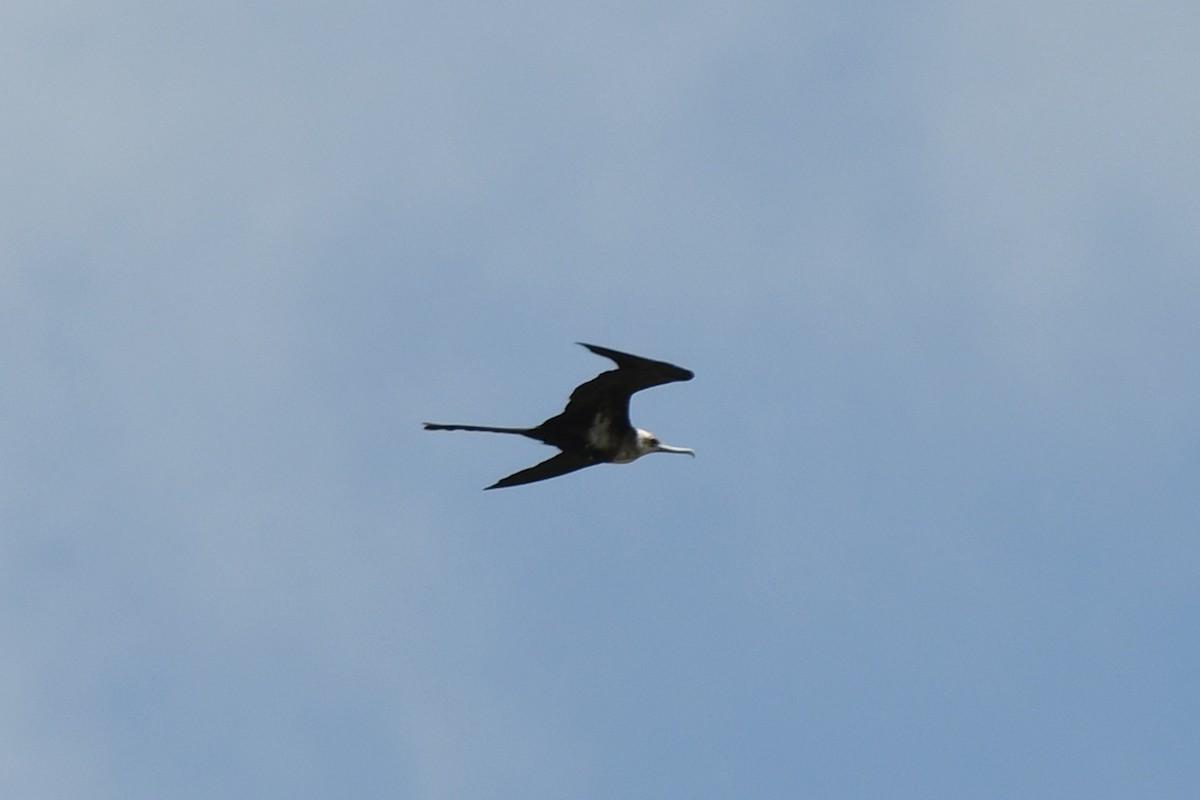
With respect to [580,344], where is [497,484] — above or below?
below

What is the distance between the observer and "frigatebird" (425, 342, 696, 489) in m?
21.4

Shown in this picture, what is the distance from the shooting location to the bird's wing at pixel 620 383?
21.2 metres

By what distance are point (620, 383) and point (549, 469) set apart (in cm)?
184

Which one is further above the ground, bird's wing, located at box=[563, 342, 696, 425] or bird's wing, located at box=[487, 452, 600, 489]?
bird's wing, located at box=[563, 342, 696, 425]

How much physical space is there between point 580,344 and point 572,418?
2409 millimetres

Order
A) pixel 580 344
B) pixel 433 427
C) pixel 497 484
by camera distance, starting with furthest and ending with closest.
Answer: pixel 497 484
pixel 433 427
pixel 580 344

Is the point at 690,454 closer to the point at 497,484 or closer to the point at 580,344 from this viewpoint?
the point at 497,484

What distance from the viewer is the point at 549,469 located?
23.2 m

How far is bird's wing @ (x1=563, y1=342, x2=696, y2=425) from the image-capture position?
2116 cm

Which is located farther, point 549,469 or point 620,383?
Result: point 549,469

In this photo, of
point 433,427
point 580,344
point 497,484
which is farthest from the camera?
point 497,484

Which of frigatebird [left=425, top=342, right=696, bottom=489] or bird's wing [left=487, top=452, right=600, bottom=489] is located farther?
bird's wing [left=487, top=452, right=600, bottom=489]

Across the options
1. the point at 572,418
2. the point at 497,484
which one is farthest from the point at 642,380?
the point at 497,484

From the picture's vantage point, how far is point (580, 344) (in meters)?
19.9
